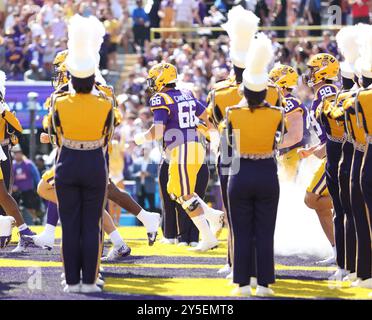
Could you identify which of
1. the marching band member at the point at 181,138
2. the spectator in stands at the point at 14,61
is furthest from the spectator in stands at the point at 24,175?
the marching band member at the point at 181,138

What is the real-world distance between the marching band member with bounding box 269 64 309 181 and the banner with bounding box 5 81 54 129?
26.7 feet

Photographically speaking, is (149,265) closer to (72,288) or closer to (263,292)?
(72,288)

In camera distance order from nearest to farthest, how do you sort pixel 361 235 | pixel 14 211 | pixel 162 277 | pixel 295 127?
pixel 361 235, pixel 162 277, pixel 295 127, pixel 14 211

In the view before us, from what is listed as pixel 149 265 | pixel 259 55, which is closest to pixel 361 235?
pixel 259 55

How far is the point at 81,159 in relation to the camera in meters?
9.67

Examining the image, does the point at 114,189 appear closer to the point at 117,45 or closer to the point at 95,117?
the point at 95,117

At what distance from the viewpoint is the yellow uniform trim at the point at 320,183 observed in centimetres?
1186

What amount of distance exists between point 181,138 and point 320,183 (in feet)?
7.03

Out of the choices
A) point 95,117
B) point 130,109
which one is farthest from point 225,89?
point 130,109

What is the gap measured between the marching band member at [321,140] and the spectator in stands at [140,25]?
42.4 feet

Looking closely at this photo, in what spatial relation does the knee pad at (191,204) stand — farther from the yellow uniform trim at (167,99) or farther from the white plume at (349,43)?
the white plume at (349,43)

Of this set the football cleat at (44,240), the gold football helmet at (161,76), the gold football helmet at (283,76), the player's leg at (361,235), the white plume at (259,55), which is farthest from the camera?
the gold football helmet at (161,76)

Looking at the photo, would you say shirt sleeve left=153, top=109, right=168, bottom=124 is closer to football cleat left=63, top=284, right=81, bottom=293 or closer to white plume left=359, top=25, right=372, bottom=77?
white plume left=359, top=25, right=372, bottom=77

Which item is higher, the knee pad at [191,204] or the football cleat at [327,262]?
the knee pad at [191,204]
